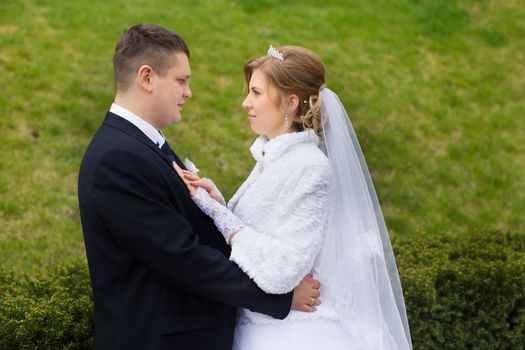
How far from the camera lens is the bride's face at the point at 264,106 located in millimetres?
3369

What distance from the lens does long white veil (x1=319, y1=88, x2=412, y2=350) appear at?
3.36 m

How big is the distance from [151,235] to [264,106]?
97cm

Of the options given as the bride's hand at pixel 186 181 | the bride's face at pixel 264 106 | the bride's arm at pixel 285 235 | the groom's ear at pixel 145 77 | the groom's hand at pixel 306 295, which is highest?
the groom's ear at pixel 145 77

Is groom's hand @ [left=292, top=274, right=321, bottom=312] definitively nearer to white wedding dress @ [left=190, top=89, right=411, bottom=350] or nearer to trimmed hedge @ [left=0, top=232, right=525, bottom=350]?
white wedding dress @ [left=190, top=89, right=411, bottom=350]

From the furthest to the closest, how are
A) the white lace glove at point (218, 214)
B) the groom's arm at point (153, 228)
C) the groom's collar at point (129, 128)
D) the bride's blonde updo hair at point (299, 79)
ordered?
the bride's blonde updo hair at point (299, 79), the white lace glove at point (218, 214), the groom's collar at point (129, 128), the groom's arm at point (153, 228)

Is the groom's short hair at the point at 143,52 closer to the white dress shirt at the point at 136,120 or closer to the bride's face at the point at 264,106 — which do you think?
the white dress shirt at the point at 136,120

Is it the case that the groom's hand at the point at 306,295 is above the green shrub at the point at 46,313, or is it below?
above

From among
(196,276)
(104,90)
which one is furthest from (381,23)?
(196,276)

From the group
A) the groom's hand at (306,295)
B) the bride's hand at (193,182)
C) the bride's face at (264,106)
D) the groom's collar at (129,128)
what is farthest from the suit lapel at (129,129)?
the groom's hand at (306,295)

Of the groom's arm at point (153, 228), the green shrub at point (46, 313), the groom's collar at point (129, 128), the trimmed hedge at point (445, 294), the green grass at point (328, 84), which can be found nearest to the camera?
the groom's arm at point (153, 228)

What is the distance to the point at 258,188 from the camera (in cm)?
329

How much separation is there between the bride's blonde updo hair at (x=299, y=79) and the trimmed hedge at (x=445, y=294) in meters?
1.66

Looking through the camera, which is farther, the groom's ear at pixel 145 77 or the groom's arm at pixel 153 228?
the groom's ear at pixel 145 77

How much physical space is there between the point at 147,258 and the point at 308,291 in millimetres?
821
